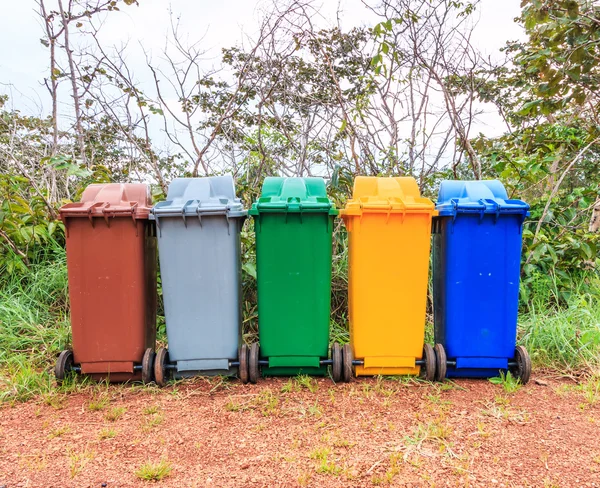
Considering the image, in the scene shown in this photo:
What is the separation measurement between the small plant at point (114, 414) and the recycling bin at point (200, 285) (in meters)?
0.33

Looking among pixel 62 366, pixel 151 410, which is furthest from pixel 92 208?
pixel 151 410

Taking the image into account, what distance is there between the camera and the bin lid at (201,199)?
9.14 ft

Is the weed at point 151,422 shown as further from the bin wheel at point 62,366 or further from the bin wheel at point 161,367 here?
the bin wheel at point 62,366

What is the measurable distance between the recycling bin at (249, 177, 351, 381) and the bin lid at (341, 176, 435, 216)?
0.71ft

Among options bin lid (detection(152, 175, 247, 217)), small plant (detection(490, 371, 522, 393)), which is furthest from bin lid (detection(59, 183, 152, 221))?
small plant (detection(490, 371, 522, 393))

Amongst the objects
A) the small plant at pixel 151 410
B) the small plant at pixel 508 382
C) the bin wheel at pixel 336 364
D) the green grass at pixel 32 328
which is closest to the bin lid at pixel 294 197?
the bin wheel at pixel 336 364

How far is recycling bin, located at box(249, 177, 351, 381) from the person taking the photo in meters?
2.85

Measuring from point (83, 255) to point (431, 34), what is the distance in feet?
13.3

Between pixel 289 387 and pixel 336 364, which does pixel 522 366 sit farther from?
pixel 289 387

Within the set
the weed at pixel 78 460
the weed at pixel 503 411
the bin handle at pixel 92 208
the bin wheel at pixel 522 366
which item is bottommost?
the weed at pixel 503 411

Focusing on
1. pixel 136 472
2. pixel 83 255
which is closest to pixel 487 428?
pixel 136 472

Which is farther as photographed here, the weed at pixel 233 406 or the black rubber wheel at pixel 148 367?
the black rubber wheel at pixel 148 367

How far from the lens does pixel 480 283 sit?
2879mm

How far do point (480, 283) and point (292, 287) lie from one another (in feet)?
4.12
